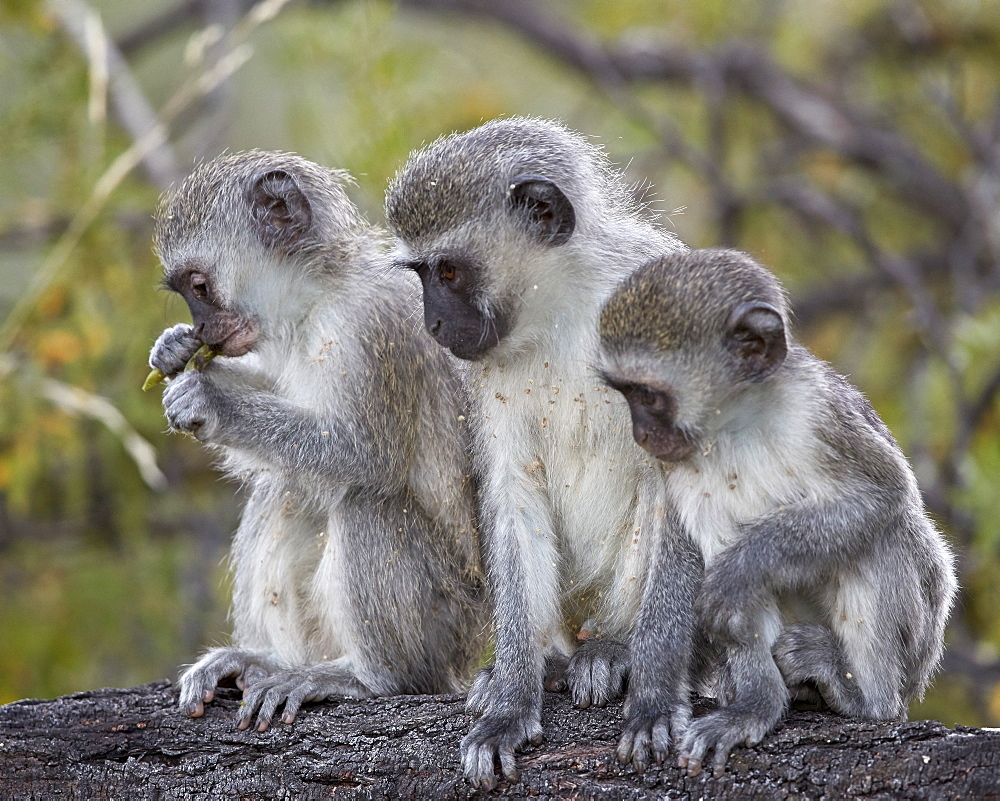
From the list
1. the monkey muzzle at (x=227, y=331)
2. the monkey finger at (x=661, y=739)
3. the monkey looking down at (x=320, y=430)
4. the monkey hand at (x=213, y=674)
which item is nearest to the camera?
the monkey finger at (x=661, y=739)

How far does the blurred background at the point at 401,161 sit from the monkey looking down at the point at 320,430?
0.89m

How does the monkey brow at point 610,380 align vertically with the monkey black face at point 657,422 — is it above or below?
above

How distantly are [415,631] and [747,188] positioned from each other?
6.26 meters

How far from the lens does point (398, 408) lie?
4.80m

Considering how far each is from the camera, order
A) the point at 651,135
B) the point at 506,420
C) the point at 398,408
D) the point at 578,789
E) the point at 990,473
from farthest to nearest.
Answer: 1. the point at 651,135
2. the point at 990,473
3. the point at 398,408
4. the point at 506,420
5. the point at 578,789

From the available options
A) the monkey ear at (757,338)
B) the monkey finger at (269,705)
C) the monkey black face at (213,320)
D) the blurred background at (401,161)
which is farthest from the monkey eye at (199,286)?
the monkey ear at (757,338)

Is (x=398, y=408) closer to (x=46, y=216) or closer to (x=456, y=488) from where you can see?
(x=456, y=488)

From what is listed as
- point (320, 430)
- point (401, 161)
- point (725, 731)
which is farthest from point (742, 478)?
point (401, 161)

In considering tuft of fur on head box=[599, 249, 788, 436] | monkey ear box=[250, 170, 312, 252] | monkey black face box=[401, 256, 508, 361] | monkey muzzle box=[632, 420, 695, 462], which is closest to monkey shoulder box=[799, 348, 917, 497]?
tuft of fur on head box=[599, 249, 788, 436]

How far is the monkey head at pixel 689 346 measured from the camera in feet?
12.8

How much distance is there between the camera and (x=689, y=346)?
392 cm

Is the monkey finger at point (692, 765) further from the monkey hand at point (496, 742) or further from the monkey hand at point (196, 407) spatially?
the monkey hand at point (196, 407)

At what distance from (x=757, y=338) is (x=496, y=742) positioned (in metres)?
1.58

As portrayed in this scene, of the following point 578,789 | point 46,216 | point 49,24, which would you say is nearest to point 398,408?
point 578,789
